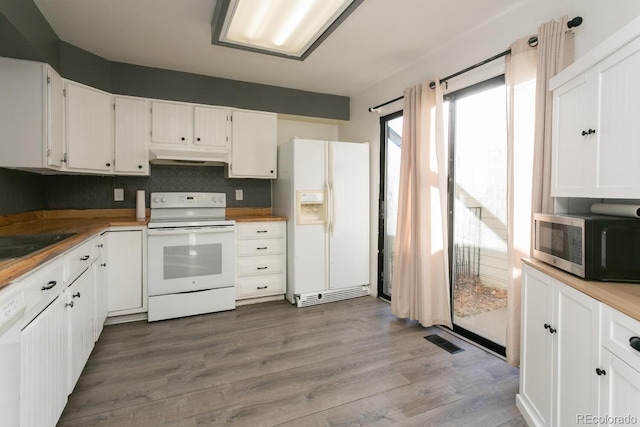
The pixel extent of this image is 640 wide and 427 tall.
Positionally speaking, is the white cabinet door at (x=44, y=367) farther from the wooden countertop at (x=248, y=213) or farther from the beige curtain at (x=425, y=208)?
the beige curtain at (x=425, y=208)

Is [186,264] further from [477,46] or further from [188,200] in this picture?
[477,46]

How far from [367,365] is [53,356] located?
1.81 metres

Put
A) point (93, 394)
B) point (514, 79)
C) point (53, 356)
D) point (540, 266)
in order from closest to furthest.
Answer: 1. point (53, 356)
2. point (540, 266)
3. point (93, 394)
4. point (514, 79)

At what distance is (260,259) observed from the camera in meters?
3.51

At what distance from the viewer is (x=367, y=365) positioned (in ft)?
7.36

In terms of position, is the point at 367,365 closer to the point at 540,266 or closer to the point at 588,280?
the point at 540,266

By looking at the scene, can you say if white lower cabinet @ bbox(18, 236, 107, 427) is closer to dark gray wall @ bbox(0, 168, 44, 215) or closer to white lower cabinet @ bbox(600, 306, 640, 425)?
dark gray wall @ bbox(0, 168, 44, 215)

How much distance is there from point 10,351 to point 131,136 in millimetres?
2589

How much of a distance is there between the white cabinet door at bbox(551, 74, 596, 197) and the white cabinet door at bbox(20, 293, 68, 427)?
2.41m

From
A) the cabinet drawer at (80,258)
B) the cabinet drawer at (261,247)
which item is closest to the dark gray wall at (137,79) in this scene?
the cabinet drawer at (80,258)

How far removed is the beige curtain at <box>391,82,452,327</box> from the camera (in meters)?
2.70

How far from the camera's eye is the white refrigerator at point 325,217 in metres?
3.45

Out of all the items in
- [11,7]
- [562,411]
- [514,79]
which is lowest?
[562,411]

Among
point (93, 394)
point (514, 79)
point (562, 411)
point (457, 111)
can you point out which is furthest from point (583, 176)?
point (93, 394)
